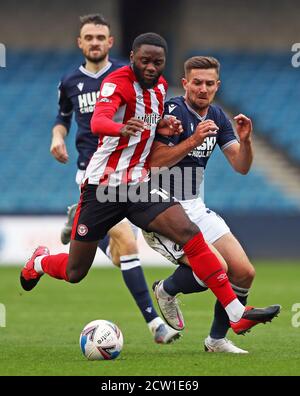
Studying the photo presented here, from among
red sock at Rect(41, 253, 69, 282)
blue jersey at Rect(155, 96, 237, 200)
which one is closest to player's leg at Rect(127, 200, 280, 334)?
blue jersey at Rect(155, 96, 237, 200)

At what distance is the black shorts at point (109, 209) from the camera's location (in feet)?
25.2

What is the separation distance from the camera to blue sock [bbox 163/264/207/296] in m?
7.98

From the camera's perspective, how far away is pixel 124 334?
954 centimetres

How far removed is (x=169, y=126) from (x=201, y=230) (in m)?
0.89

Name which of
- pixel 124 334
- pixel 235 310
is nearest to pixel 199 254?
pixel 235 310

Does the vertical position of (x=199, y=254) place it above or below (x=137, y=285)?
above

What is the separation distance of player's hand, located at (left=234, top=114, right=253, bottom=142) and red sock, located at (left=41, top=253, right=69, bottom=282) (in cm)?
176

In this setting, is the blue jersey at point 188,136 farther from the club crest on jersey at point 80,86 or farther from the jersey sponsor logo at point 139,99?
the club crest on jersey at point 80,86

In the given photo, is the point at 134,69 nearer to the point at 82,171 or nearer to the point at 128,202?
the point at 128,202

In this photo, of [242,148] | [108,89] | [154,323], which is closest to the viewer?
[108,89]

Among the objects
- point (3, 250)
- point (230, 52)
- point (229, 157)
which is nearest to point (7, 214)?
point (3, 250)

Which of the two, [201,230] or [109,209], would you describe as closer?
[109,209]

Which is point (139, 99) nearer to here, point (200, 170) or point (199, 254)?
point (200, 170)

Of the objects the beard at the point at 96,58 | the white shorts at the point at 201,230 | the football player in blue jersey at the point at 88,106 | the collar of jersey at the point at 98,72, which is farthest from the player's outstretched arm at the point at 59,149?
the white shorts at the point at 201,230
